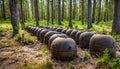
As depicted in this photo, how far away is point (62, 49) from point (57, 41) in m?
0.42

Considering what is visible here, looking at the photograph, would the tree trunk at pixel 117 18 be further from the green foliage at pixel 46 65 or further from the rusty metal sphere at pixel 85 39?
the green foliage at pixel 46 65

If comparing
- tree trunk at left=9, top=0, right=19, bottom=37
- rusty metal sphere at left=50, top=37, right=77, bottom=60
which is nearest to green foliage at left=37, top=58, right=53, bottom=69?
rusty metal sphere at left=50, top=37, right=77, bottom=60

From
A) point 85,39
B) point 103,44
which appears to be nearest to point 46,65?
point 103,44

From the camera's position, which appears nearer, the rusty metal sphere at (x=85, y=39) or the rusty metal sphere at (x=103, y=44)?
the rusty metal sphere at (x=103, y=44)

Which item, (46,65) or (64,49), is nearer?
(46,65)

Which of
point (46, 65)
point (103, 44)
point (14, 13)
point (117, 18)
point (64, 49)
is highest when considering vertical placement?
point (14, 13)

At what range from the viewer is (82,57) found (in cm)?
771

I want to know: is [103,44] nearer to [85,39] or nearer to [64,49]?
[64,49]

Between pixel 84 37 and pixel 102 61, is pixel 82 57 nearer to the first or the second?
pixel 102 61

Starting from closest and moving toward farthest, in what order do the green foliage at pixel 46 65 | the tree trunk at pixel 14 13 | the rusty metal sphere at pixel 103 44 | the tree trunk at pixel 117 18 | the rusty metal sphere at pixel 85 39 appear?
the green foliage at pixel 46 65
the rusty metal sphere at pixel 103 44
the rusty metal sphere at pixel 85 39
the tree trunk at pixel 14 13
the tree trunk at pixel 117 18

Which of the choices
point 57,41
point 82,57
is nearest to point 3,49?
point 57,41

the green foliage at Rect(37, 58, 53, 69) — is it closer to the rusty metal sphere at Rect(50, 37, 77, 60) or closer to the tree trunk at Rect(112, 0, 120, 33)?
the rusty metal sphere at Rect(50, 37, 77, 60)

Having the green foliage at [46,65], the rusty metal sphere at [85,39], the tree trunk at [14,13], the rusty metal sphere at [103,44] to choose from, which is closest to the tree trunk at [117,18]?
the rusty metal sphere at [85,39]

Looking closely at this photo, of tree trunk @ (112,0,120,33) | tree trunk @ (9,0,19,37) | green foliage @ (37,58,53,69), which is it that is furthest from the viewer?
tree trunk @ (112,0,120,33)
